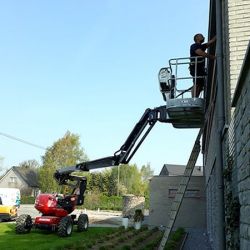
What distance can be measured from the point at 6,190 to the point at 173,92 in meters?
21.3

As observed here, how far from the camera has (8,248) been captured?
497 inches

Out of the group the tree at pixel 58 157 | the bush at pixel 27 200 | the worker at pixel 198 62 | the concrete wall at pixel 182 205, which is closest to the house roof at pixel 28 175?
the bush at pixel 27 200

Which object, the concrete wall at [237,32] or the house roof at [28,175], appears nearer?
the concrete wall at [237,32]

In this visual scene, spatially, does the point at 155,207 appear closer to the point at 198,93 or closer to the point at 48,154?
the point at 198,93

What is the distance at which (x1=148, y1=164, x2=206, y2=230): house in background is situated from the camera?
81.7ft

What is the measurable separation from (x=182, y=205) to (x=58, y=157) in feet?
114

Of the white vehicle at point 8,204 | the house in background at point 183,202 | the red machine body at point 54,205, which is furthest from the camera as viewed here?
the house in background at point 183,202

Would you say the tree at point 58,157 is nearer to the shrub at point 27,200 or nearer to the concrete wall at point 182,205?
the shrub at point 27,200

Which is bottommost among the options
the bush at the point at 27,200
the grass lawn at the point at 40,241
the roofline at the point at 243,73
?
the grass lawn at the point at 40,241

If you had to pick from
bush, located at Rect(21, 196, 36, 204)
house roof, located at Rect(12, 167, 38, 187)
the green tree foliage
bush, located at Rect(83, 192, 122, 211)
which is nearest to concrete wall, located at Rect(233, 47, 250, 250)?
bush, located at Rect(83, 192, 122, 211)

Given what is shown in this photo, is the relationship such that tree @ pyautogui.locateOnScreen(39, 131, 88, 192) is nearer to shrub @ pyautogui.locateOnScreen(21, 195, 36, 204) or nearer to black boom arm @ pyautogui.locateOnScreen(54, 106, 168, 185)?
shrub @ pyautogui.locateOnScreen(21, 195, 36, 204)

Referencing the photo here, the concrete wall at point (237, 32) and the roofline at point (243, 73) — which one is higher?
the concrete wall at point (237, 32)

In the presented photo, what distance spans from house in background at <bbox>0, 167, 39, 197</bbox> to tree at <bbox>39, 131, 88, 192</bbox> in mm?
15700

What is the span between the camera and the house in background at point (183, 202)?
2489cm
